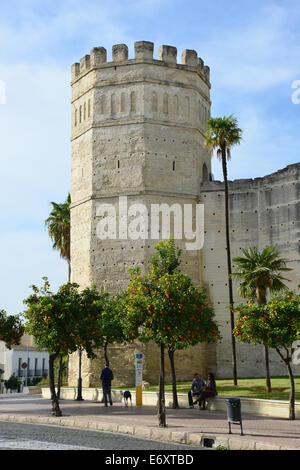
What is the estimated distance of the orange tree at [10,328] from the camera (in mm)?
23156

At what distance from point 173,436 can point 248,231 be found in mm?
19915

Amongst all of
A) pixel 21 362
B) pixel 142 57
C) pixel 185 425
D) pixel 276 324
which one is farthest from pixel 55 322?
pixel 21 362

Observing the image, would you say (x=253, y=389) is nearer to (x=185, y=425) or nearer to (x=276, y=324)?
(x=276, y=324)

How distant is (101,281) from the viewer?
99.8 feet

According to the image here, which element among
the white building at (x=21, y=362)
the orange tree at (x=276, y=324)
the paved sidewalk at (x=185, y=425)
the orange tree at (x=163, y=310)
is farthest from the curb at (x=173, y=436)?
the white building at (x=21, y=362)

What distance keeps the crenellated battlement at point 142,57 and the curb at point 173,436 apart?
21.6 meters

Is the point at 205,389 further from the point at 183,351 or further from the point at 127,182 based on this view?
the point at 127,182

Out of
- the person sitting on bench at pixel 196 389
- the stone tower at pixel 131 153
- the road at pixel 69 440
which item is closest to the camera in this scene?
the road at pixel 69 440

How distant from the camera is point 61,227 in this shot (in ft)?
120

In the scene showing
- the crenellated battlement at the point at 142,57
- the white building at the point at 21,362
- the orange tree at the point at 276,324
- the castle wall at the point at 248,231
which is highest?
the crenellated battlement at the point at 142,57

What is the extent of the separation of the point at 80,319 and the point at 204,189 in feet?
48.9

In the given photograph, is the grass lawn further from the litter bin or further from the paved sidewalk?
the litter bin

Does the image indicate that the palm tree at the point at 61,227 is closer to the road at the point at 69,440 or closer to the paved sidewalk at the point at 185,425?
the paved sidewalk at the point at 185,425

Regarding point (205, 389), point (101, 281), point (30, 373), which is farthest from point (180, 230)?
point (30, 373)
